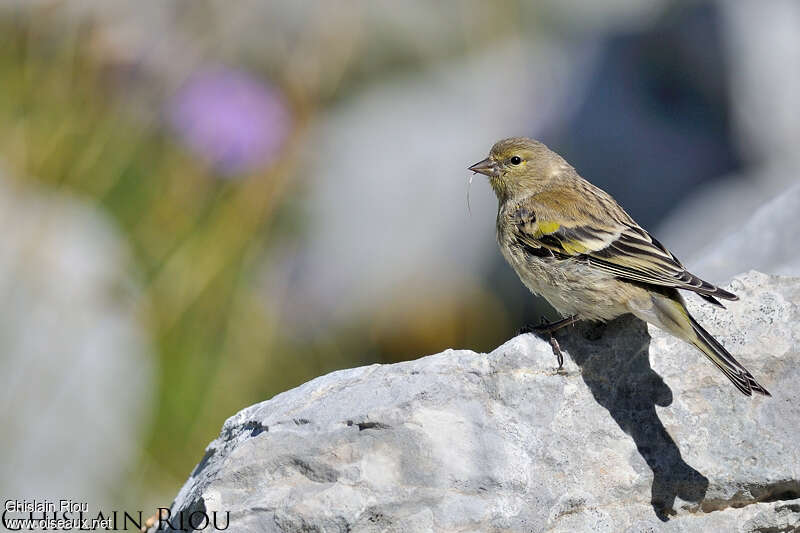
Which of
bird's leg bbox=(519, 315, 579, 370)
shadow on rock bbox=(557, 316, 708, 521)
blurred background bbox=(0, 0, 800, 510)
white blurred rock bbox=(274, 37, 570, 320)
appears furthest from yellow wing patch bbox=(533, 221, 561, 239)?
white blurred rock bbox=(274, 37, 570, 320)

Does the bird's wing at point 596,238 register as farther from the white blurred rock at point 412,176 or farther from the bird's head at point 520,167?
the white blurred rock at point 412,176

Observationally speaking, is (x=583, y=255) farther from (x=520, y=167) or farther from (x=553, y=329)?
(x=520, y=167)

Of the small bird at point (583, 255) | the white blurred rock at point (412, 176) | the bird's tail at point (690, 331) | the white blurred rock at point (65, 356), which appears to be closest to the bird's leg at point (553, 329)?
the small bird at point (583, 255)

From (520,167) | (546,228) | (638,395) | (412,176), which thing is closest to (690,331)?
(638,395)

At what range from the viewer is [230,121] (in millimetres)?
7422

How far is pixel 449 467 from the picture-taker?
3.44m

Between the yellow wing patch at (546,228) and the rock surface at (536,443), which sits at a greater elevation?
the yellow wing patch at (546,228)

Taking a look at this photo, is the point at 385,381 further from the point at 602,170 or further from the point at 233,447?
the point at 602,170

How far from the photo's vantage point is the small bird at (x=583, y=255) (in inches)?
149

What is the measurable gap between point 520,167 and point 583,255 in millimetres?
961

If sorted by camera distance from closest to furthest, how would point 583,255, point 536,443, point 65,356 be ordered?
1. point 536,443
2. point 583,255
3. point 65,356

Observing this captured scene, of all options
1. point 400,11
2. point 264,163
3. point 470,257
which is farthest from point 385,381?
point 400,11

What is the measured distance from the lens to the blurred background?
643 cm

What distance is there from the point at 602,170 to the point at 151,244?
363 cm
